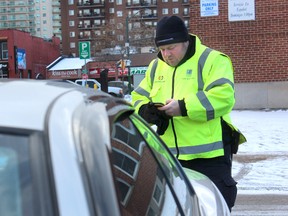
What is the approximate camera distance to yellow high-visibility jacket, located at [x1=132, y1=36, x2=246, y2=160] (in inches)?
113

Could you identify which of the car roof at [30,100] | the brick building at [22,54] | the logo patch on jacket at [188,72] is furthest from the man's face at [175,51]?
the brick building at [22,54]

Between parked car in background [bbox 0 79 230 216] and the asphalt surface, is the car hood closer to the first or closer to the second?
parked car in background [bbox 0 79 230 216]

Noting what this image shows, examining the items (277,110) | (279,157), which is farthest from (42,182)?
(277,110)

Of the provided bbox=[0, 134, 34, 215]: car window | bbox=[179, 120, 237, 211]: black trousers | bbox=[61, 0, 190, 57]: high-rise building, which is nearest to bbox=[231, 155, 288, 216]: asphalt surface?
bbox=[179, 120, 237, 211]: black trousers

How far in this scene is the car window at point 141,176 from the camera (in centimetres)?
152

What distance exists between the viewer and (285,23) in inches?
552

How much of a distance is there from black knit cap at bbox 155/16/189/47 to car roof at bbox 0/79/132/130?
1501 millimetres

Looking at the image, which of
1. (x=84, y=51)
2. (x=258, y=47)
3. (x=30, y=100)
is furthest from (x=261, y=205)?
(x=84, y=51)

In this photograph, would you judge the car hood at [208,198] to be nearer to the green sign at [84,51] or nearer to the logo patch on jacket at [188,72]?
the logo patch on jacket at [188,72]

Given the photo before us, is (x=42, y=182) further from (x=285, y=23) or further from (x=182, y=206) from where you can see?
(x=285, y=23)

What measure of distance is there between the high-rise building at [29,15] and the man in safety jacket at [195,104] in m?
158

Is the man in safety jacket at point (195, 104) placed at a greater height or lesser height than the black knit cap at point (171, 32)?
lesser

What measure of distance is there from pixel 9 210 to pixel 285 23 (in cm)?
1405

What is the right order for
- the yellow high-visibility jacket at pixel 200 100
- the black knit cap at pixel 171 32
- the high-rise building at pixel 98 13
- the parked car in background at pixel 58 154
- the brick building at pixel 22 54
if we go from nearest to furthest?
1. the parked car in background at pixel 58 154
2. the yellow high-visibility jacket at pixel 200 100
3. the black knit cap at pixel 171 32
4. the brick building at pixel 22 54
5. the high-rise building at pixel 98 13
